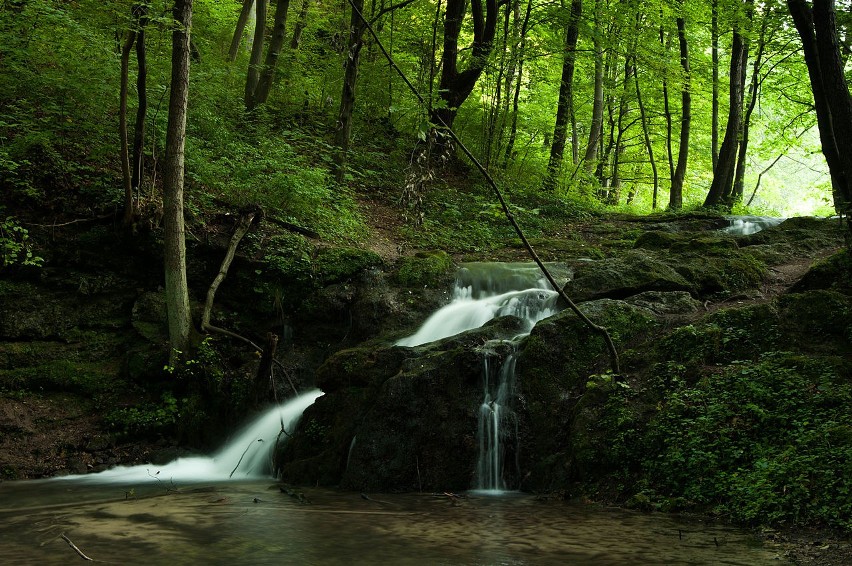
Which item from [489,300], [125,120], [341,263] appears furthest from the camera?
[341,263]

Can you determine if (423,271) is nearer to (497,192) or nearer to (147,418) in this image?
(147,418)

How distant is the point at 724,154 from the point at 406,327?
10378mm

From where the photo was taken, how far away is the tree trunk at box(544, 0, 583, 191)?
17031 millimetres

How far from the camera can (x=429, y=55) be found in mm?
16484

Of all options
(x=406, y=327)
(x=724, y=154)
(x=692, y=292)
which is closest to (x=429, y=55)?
(x=724, y=154)

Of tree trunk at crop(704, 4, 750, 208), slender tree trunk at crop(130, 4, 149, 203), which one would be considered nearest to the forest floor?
slender tree trunk at crop(130, 4, 149, 203)

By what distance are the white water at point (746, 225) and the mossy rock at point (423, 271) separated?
22.3 feet

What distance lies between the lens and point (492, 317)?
32.8 ft

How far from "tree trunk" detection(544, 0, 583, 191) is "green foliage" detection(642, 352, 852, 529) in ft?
39.7

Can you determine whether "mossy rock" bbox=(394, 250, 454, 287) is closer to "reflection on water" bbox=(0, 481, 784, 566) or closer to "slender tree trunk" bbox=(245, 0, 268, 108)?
"reflection on water" bbox=(0, 481, 784, 566)

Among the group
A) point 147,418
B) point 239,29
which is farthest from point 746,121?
point 147,418

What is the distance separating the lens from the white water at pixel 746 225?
1398 cm

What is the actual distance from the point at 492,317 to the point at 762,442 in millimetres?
4974

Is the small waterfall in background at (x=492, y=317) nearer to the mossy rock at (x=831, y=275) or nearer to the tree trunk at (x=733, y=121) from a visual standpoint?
the mossy rock at (x=831, y=275)
